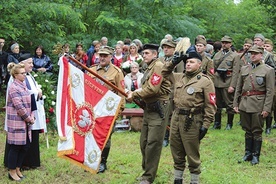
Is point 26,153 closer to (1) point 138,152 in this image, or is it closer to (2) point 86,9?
(1) point 138,152

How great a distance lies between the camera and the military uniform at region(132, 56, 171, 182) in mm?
6008

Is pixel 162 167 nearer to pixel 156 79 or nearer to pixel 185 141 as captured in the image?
pixel 185 141

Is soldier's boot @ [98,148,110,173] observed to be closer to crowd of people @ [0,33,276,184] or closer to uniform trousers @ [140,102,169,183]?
crowd of people @ [0,33,276,184]

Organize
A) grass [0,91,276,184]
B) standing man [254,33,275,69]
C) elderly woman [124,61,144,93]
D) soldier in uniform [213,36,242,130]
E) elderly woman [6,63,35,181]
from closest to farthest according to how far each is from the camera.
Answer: elderly woman [6,63,35,181] < grass [0,91,276,184] < standing man [254,33,275,69] < elderly woman [124,61,144,93] < soldier in uniform [213,36,242,130]

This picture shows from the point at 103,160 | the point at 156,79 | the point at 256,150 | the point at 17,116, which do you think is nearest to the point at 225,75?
the point at 256,150

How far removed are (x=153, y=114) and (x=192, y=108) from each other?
0.71 m

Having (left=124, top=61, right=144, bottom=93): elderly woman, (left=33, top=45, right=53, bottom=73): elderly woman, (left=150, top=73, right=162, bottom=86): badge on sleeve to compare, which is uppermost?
(left=150, top=73, right=162, bottom=86): badge on sleeve

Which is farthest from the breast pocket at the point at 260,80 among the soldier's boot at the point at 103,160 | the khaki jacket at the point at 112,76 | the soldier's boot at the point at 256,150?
the soldier's boot at the point at 103,160

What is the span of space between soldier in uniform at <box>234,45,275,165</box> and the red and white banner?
251cm

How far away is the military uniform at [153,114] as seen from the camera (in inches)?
237

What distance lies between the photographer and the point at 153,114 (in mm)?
6145

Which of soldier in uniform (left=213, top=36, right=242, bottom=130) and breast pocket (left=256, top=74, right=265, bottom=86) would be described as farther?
soldier in uniform (left=213, top=36, right=242, bottom=130)

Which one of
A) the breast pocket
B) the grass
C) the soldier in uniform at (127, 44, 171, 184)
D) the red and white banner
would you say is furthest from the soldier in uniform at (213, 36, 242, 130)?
the red and white banner

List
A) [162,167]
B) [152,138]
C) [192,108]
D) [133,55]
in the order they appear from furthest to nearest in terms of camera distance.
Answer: [133,55] < [162,167] < [152,138] < [192,108]
